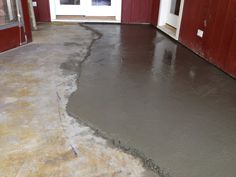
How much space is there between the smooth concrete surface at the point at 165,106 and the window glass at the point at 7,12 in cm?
147

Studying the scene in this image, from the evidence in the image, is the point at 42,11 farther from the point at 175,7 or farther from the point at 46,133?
the point at 46,133

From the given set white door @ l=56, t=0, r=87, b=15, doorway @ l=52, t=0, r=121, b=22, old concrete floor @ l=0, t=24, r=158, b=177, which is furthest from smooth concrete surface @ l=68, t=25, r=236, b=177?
white door @ l=56, t=0, r=87, b=15

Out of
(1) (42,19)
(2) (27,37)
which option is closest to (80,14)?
(1) (42,19)

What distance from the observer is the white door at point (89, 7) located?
21.1ft

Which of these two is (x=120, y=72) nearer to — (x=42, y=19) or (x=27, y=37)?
(x=27, y=37)

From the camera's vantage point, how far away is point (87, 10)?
258 inches

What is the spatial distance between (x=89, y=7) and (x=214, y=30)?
3868mm

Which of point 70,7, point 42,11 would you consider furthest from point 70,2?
point 42,11

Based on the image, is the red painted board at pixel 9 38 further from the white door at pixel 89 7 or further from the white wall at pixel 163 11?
the white wall at pixel 163 11

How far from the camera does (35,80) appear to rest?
299 centimetres

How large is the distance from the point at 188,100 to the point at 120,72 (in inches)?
43.1

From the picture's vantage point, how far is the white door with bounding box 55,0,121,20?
6.43m

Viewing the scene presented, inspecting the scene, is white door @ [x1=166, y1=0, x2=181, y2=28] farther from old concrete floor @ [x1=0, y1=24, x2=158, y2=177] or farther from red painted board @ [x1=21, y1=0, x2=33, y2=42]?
red painted board @ [x1=21, y1=0, x2=33, y2=42]

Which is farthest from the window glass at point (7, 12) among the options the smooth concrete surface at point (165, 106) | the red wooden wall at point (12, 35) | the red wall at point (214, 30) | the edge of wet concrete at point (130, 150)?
the red wall at point (214, 30)
